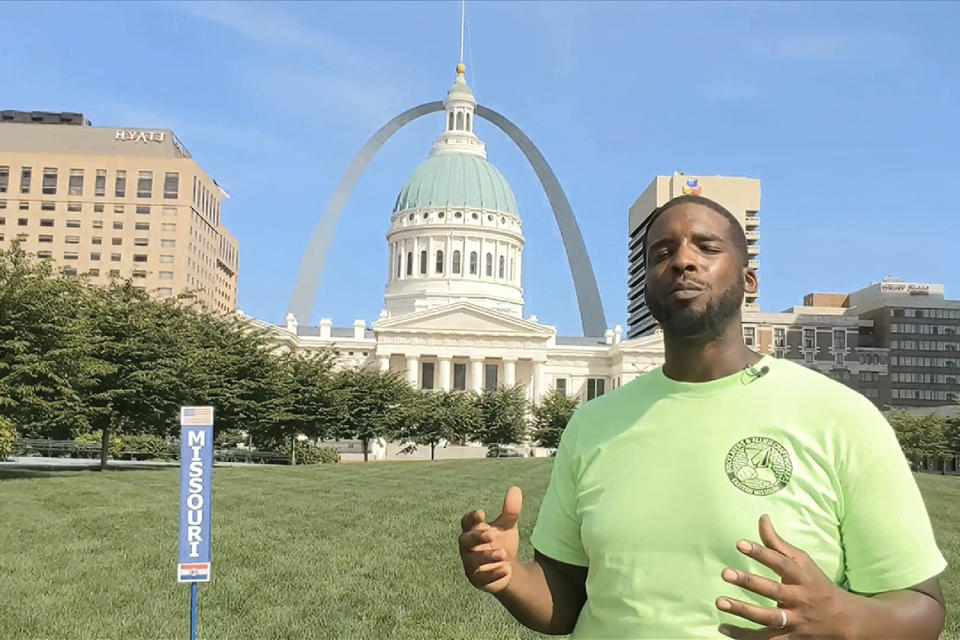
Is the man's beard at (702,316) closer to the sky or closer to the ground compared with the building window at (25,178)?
closer to the ground

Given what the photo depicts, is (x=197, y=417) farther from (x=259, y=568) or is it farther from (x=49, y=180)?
(x=49, y=180)

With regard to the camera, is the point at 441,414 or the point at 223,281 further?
the point at 223,281

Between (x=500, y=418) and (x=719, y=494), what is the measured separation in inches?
2616

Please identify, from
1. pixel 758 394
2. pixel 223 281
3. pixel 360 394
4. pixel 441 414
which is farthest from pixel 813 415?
pixel 223 281

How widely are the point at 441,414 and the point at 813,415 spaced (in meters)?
61.5

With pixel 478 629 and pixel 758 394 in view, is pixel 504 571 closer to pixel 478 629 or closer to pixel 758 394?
pixel 758 394

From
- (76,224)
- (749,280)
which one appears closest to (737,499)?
(749,280)

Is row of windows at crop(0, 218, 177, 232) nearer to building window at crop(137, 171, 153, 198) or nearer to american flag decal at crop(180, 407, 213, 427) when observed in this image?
building window at crop(137, 171, 153, 198)

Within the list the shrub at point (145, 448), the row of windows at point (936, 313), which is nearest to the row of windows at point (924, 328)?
the row of windows at point (936, 313)

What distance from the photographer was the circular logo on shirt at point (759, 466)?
278cm

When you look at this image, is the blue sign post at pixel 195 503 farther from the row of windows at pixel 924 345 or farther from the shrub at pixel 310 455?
the row of windows at pixel 924 345

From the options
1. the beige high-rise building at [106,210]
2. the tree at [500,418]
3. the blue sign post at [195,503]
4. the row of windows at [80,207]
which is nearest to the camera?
the blue sign post at [195,503]

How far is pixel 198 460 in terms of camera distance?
23.6 feet

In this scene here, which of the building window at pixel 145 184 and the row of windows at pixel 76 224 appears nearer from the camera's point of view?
the row of windows at pixel 76 224
